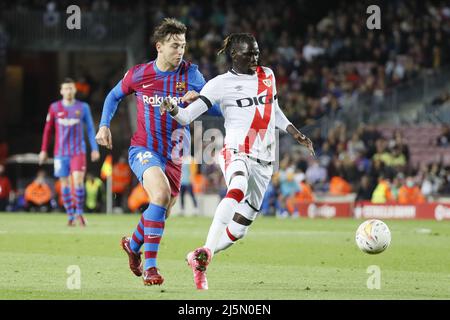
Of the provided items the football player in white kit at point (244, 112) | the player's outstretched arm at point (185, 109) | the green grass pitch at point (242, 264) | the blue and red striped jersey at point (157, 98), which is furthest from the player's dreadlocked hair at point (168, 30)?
the green grass pitch at point (242, 264)

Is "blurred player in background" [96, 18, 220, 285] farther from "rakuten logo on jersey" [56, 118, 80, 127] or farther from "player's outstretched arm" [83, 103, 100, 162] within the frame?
"rakuten logo on jersey" [56, 118, 80, 127]

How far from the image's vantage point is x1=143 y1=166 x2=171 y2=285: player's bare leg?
9.86 metres

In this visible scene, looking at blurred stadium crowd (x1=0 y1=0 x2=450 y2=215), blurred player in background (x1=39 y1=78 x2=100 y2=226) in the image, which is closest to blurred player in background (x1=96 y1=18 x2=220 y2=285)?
blurred player in background (x1=39 y1=78 x2=100 y2=226)

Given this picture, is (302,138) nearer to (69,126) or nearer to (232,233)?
(232,233)

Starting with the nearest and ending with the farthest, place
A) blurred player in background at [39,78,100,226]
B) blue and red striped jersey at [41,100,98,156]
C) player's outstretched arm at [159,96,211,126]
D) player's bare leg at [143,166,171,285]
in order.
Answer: player's outstretched arm at [159,96,211,126]
player's bare leg at [143,166,171,285]
blurred player in background at [39,78,100,226]
blue and red striped jersey at [41,100,98,156]

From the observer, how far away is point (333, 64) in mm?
33250

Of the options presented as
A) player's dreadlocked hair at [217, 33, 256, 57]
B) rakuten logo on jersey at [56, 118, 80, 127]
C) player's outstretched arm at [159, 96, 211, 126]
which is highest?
player's dreadlocked hair at [217, 33, 256, 57]

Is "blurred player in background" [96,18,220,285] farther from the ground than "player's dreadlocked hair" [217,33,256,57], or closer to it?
closer to it

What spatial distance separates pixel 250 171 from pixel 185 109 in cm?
88

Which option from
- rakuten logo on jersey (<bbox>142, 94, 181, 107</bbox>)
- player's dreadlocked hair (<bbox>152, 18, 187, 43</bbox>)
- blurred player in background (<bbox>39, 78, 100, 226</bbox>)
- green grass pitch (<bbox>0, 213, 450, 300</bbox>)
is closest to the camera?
green grass pitch (<bbox>0, 213, 450, 300</bbox>)

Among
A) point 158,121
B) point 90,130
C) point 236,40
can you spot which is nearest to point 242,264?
point 158,121

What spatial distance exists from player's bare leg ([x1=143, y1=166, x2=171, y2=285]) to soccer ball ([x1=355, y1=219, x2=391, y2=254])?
272cm

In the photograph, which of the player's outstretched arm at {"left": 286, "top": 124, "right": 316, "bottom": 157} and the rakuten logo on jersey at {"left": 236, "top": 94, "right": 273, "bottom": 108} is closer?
the rakuten logo on jersey at {"left": 236, "top": 94, "right": 273, "bottom": 108}
